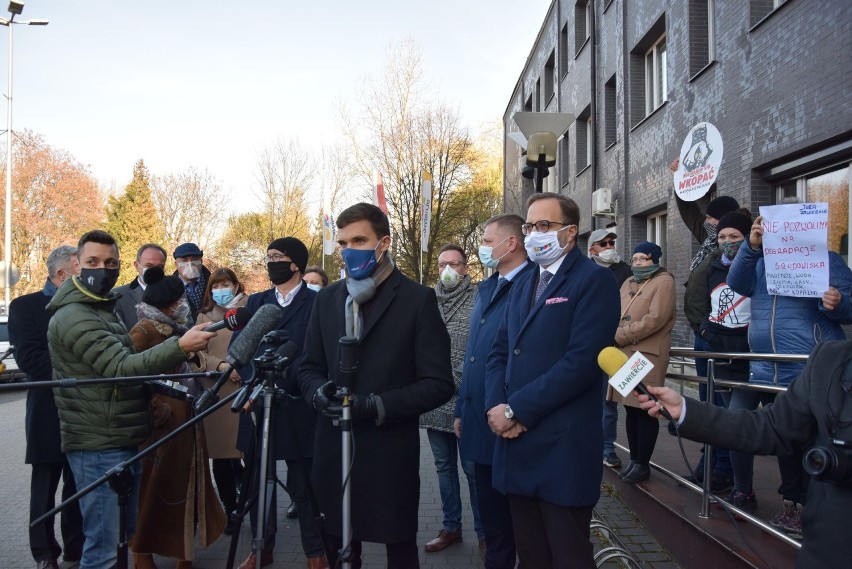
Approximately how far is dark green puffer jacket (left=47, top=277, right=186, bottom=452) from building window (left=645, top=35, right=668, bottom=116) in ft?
38.3

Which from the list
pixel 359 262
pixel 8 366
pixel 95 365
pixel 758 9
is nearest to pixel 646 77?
pixel 758 9

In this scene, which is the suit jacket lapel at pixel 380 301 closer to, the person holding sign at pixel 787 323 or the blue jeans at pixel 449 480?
the blue jeans at pixel 449 480

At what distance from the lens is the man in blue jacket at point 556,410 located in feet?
9.82

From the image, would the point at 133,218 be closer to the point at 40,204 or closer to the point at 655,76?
the point at 40,204

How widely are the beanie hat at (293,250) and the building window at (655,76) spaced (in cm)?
993

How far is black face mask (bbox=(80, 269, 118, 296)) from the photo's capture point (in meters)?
3.45

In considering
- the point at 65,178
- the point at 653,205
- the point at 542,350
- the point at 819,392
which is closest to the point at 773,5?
the point at 653,205

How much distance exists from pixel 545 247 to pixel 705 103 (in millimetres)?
8296

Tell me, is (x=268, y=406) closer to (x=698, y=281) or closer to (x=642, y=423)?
(x=642, y=423)

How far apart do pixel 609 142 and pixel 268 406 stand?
14543 millimetres

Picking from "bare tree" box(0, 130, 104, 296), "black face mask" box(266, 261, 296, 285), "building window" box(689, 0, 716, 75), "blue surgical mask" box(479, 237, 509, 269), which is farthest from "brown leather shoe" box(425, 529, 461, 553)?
"bare tree" box(0, 130, 104, 296)

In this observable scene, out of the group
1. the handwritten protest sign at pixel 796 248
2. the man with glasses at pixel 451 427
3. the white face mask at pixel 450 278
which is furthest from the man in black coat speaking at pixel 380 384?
the handwritten protest sign at pixel 796 248

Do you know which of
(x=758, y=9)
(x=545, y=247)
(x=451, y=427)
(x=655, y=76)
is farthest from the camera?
(x=655, y=76)

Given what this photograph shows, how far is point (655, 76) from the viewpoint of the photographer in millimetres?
13555
